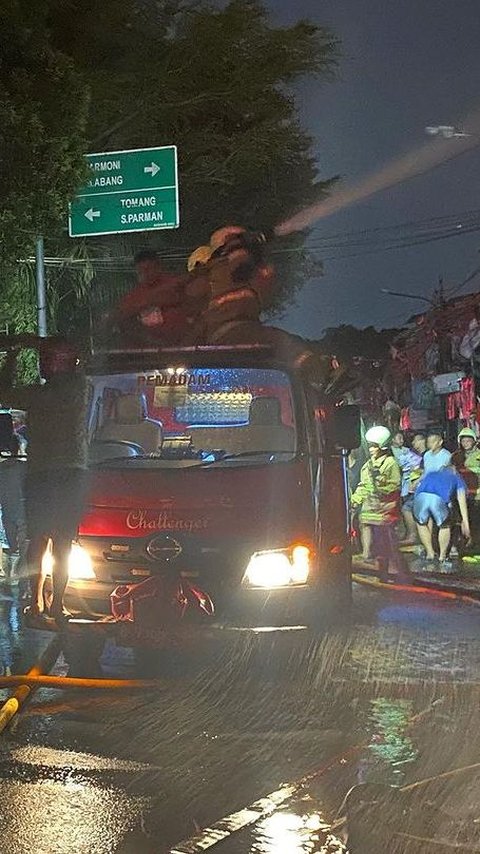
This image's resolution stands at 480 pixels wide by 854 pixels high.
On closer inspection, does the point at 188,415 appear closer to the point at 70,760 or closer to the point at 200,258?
the point at 200,258

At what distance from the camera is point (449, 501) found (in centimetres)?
1439

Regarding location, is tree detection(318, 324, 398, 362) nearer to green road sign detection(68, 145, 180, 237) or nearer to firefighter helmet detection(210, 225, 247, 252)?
green road sign detection(68, 145, 180, 237)

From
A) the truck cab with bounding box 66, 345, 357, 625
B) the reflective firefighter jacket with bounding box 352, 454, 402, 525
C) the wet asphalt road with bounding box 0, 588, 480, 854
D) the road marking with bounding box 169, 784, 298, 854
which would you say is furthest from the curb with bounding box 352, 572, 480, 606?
the road marking with bounding box 169, 784, 298, 854

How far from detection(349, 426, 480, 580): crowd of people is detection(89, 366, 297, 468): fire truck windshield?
6.19 metres

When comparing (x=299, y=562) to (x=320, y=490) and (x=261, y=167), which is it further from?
(x=261, y=167)

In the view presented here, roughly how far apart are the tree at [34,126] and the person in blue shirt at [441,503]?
5.90 metres

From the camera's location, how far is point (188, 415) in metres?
7.54

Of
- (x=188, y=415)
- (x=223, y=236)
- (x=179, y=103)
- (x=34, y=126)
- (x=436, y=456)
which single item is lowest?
(x=436, y=456)

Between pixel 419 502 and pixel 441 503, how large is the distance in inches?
13.2

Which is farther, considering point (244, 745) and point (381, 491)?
point (381, 491)

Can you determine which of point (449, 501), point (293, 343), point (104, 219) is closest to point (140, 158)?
point (104, 219)

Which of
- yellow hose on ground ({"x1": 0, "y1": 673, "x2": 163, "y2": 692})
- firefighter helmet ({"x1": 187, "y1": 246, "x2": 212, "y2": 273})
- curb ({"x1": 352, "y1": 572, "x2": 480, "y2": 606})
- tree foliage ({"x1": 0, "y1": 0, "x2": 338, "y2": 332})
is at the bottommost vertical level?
yellow hose on ground ({"x1": 0, "y1": 673, "x2": 163, "y2": 692})

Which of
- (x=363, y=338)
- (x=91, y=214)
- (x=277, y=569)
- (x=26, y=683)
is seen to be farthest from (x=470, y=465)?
(x=363, y=338)

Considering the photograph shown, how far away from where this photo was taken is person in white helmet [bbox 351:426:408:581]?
13.5 metres
